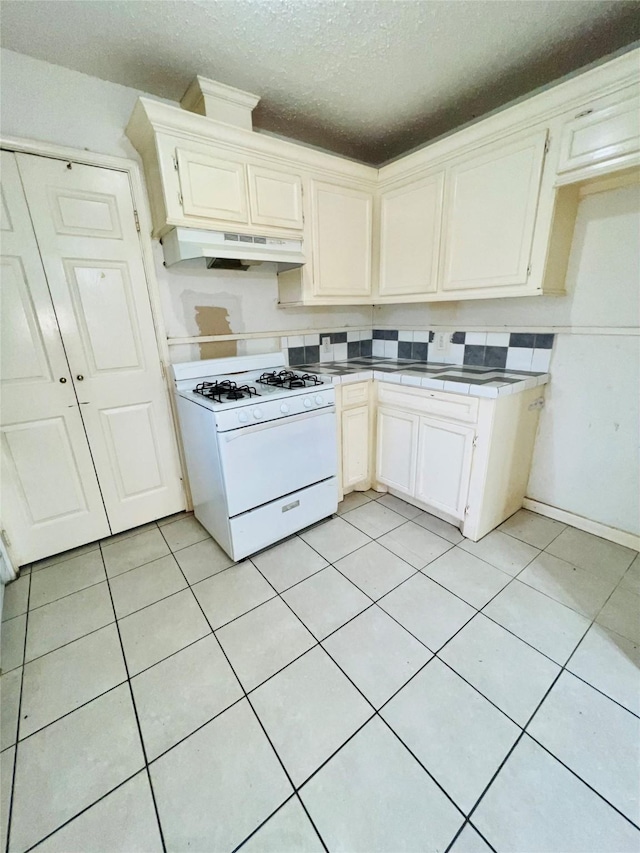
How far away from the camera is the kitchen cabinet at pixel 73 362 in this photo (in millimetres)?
1668

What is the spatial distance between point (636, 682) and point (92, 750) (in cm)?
188

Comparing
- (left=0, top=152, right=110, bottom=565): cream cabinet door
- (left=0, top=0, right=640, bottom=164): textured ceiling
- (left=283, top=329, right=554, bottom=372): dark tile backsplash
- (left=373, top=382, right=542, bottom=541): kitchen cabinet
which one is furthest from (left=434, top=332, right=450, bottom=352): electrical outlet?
(left=0, top=152, right=110, bottom=565): cream cabinet door

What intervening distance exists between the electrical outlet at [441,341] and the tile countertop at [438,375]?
11 centimetres

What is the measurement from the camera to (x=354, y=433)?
2348 mm

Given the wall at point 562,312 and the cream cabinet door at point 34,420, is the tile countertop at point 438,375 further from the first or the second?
the cream cabinet door at point 34,420

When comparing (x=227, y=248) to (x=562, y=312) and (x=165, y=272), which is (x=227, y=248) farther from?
(x=562, y=312)

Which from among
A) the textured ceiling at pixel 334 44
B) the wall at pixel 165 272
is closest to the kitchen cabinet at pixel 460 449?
the wall at pixel 165 272

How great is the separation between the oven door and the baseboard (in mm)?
1355

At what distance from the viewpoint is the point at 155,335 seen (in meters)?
2.07

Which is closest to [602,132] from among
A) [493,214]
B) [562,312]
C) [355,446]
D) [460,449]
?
[493,214]

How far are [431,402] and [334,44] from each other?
1.75 metres

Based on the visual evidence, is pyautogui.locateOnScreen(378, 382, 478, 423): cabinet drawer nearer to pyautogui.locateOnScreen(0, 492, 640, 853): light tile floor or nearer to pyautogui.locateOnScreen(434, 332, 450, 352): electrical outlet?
pyautogui.locateOnScreen(434, 332, 450, 352): electrical outlet

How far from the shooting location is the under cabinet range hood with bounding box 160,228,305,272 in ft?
5.73

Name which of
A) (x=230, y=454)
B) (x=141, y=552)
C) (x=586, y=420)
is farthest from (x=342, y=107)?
(x=141, y=552)
